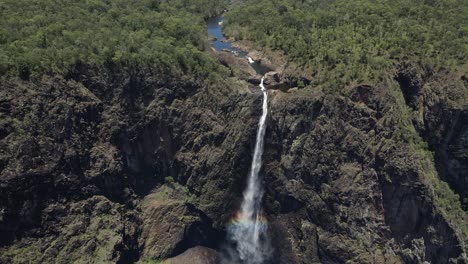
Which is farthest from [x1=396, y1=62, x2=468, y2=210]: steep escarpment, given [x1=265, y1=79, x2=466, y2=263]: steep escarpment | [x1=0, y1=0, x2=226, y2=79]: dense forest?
[x1=0, y1=0, x2=226, y2=79]: dense forest

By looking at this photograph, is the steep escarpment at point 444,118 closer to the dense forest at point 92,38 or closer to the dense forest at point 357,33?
the dense forest at point 357,33

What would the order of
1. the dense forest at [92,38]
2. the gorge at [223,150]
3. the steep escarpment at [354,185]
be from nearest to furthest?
the gorge at [223,150]
the steep escarpment at [354,185]
the dense forest at [92,38]

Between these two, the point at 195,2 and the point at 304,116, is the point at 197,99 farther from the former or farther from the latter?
the point at 195,2

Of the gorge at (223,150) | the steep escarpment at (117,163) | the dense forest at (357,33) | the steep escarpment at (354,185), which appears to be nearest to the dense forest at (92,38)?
the gorge at (223,150)

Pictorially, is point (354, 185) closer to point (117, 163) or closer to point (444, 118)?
point (444, 118)

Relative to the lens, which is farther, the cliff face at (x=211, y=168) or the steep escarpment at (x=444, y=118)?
→ the steep escarpment at (x=444, y=118)
